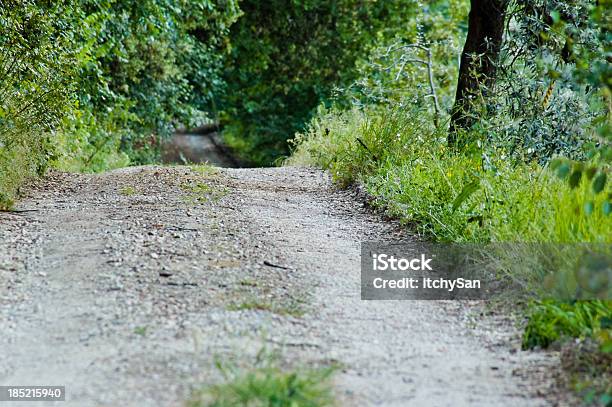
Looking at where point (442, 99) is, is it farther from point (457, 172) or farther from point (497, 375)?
point (497, 375)

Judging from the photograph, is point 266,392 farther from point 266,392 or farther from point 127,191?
point 127,191

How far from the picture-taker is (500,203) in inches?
226

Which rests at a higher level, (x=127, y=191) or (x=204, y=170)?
(x=204, y=170)

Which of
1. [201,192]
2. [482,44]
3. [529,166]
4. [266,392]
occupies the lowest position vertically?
[266,392]

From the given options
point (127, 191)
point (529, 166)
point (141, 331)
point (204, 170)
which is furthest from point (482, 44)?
point (141, 331)

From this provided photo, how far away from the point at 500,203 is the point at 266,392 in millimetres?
3072

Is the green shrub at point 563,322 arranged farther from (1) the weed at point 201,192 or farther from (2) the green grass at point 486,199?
(1) the weed at point 201,192

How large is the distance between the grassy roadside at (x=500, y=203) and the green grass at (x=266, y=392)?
3.80 ft

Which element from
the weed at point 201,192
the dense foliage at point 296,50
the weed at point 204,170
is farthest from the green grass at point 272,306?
the dense foliage at point 296,50

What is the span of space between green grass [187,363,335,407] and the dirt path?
121 millimetres

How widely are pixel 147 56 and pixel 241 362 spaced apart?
13.0 m

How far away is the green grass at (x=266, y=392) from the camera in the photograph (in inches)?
126

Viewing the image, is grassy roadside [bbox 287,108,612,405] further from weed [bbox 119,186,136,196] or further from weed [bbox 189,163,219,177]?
weed [bbox 119,186,136,196]

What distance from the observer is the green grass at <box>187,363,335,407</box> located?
320 centimetres
